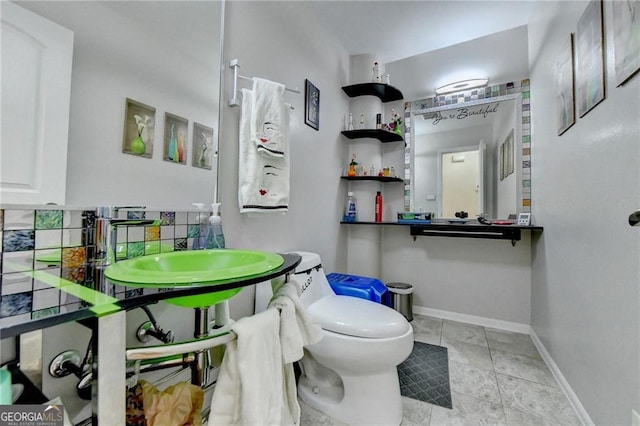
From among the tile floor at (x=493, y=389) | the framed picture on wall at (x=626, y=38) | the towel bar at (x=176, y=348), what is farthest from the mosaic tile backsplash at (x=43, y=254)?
the framed picture on wall at (x=626, y=38)

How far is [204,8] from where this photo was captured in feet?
3.66

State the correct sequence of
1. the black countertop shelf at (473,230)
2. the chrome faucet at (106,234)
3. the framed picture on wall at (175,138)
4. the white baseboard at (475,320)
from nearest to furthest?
the chrome faucet at (106,234) < the framed picture on wall at (175,138) < the black countertop shelf at (473,230) < the white baseboard at (475,320)

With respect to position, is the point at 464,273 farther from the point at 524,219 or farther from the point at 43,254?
the point at 43,254

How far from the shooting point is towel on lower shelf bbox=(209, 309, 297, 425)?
0.61 m

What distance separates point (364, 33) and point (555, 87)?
1.37m

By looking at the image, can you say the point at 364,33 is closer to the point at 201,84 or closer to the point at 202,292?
the point at 201,84

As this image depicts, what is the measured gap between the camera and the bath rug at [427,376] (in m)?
1.37

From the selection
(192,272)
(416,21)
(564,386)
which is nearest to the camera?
(192,272)

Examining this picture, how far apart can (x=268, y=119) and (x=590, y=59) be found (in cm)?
143

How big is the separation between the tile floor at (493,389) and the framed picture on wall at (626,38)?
1445 mm

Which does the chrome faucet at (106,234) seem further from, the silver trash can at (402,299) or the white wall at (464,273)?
the white wall at (464,273)

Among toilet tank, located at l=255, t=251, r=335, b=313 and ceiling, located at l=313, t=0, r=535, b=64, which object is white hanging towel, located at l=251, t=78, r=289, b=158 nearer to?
toilet tank, located at l=255, t=251, r=335, b=313

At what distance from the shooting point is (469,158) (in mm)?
2275

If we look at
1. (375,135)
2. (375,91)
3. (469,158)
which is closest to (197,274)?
(375,135)
